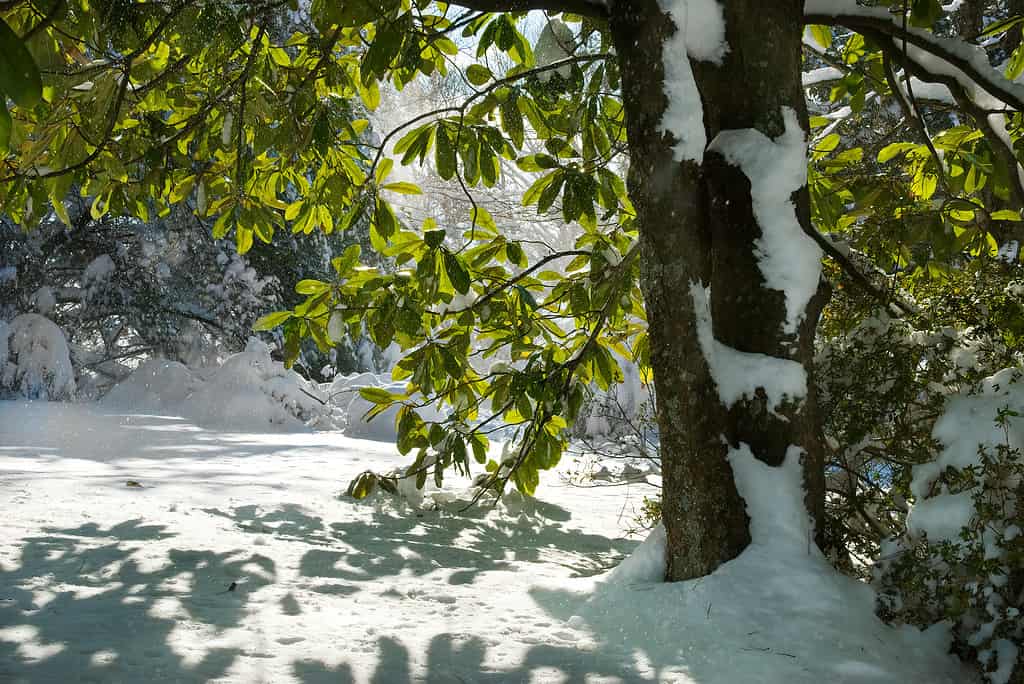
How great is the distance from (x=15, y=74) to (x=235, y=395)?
25.6ft

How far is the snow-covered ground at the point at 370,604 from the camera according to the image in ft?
5.51

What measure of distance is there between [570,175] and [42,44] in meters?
1.90

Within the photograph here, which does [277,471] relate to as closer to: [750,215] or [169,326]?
[750,215]

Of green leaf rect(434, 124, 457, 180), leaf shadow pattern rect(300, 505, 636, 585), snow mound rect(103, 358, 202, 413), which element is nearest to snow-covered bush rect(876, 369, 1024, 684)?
leaf shadow pattern rect(300, 505, 636, 585)

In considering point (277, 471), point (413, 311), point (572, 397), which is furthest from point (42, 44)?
point (277, 471)

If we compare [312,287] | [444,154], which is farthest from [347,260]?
[444,154]

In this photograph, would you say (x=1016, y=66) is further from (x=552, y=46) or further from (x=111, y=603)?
(x=111, y=603)

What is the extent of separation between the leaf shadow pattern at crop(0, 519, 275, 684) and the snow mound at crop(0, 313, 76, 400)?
27.8 feet

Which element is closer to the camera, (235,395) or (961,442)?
(961,442)

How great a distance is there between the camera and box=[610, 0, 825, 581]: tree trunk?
2068 millimetres

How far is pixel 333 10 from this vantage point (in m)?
2.30

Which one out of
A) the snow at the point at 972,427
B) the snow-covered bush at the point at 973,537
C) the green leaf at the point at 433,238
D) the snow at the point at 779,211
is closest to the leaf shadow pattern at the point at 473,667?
the snow-covered bush at the point at 973,537

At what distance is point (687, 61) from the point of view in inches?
84.5

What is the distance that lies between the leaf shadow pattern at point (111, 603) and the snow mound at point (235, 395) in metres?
5.17
